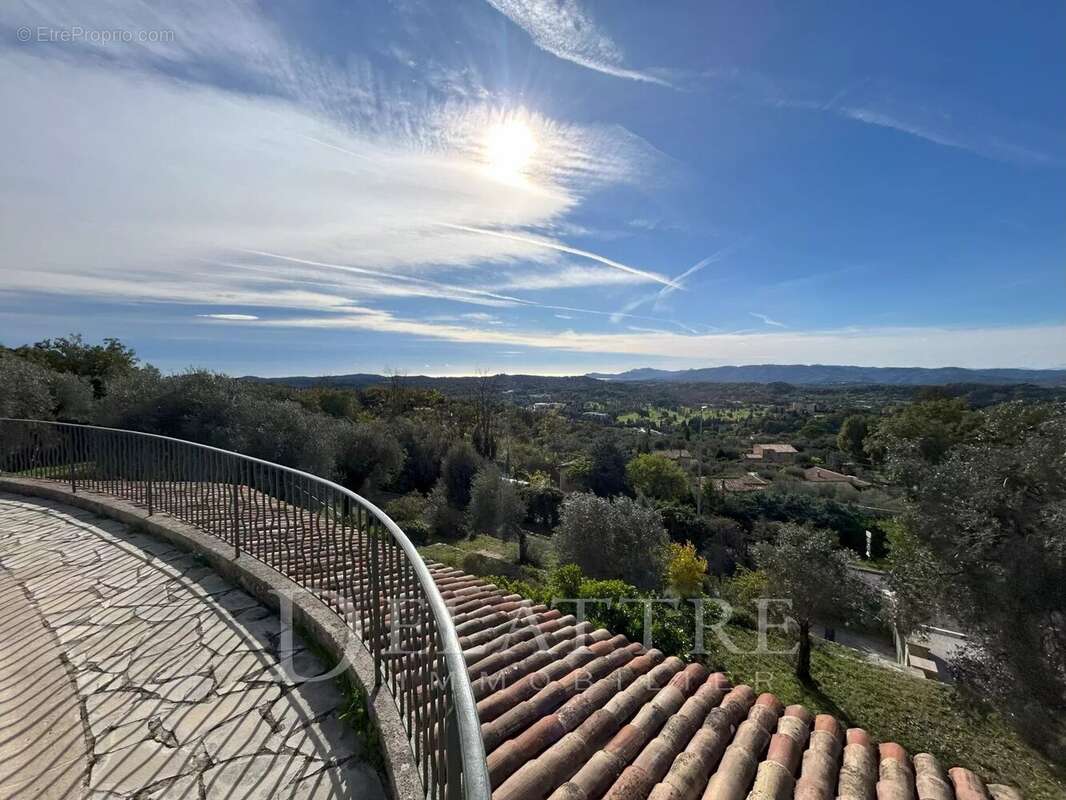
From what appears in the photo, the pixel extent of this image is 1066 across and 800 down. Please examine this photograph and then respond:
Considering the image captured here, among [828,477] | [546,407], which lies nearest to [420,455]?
[828,477]

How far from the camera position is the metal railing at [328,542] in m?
1.60

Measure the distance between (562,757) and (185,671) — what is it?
8.22ft

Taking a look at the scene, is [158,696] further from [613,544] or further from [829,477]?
[829,477]

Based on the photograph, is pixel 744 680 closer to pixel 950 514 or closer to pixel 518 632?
pixel 950 514

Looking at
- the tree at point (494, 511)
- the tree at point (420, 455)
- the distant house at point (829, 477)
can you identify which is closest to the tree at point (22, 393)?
the tree at point (494, 511)

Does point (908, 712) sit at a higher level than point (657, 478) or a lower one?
higher

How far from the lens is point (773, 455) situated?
47.4 m

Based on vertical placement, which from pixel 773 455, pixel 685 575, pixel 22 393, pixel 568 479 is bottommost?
pixel 773 455

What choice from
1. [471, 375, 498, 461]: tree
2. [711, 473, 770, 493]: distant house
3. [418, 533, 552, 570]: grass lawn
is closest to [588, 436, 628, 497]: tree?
[711, 473, 770, 493]: distant house

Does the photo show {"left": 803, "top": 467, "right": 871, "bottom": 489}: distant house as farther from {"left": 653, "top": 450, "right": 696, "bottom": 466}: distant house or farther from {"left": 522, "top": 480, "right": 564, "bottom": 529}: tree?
{"left": 522, "top": 480, "right": 564, "bottom": 529}: tree

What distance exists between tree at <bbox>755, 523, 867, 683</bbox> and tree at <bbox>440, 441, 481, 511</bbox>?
1688 cm

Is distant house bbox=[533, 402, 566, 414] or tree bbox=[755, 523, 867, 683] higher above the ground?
tree bbox=[755, 523, 867, 683]

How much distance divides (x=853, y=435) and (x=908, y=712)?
43708 millimetres

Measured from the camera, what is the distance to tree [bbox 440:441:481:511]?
25484 mm
